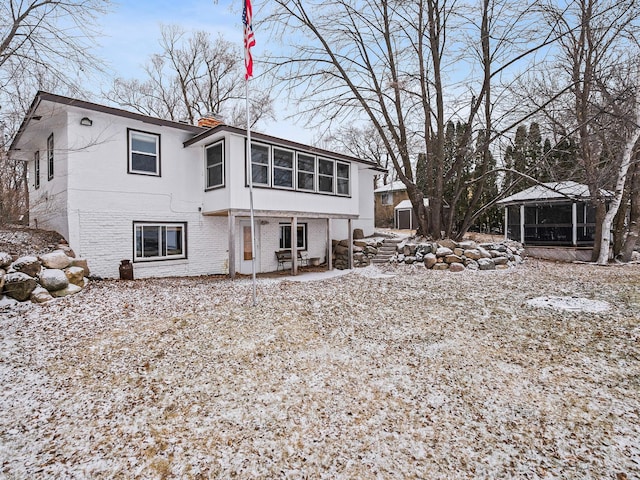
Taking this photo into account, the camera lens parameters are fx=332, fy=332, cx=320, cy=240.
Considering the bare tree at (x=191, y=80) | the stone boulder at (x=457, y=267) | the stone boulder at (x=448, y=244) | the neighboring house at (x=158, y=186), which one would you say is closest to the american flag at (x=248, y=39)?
the neighboring house at (x=158, y=186)

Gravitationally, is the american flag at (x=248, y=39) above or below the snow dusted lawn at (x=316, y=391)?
above

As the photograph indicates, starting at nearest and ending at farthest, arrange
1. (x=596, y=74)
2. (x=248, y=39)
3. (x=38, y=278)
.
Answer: (x=38, y=278) < (x=248, y=39) < (x=596, y=74)

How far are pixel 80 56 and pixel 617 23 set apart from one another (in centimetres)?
1644

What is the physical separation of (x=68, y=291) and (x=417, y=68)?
14.4 m

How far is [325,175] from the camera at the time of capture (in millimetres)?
12562

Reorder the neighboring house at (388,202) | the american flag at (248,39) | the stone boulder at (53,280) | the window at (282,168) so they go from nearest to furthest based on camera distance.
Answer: the stone boulder at (53,280) < the american flag at (248,39) < the window at (282,168) < the neighboring house at (388,202)

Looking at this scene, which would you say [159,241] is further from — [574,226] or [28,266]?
[574,226]

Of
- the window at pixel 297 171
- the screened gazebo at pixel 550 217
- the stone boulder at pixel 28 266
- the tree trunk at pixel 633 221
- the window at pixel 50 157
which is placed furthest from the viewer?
the screened gazebo at pixel 550 217

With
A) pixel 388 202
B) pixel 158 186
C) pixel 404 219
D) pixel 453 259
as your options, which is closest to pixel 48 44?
pixel 158 186

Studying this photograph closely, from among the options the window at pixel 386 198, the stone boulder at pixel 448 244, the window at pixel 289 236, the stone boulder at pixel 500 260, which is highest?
the window at pixel 386 198

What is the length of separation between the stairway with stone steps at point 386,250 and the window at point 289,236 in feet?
10.0

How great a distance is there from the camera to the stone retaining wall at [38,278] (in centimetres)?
606

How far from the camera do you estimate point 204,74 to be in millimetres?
23047

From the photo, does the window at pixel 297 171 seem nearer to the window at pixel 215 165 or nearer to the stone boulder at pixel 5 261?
the window at pixel 215 165
